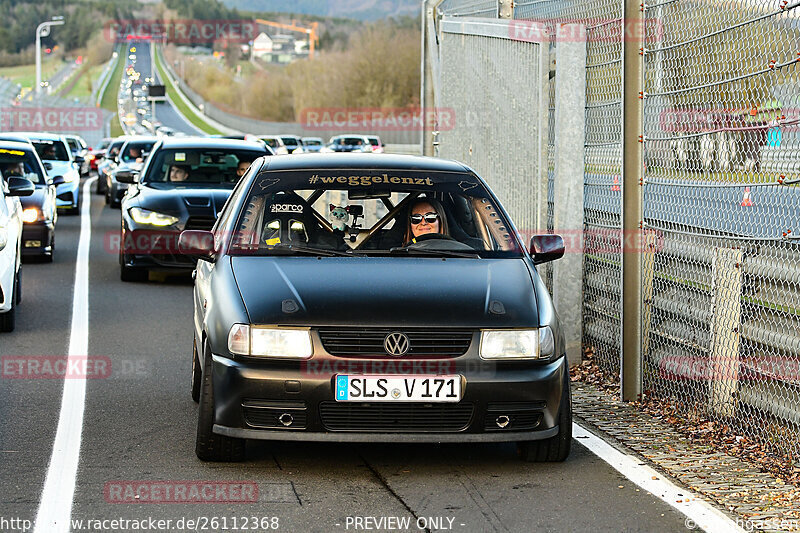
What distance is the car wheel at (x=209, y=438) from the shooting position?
637cm

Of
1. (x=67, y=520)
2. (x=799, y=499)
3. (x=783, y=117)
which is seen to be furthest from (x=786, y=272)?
(x=67, y=520)

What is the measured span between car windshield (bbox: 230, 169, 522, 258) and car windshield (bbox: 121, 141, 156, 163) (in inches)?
946

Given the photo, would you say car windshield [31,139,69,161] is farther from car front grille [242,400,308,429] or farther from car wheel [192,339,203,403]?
car front grille [242,400,308,429]

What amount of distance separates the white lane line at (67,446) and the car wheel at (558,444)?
2151 mm

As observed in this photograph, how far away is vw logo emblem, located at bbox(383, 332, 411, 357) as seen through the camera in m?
6.18

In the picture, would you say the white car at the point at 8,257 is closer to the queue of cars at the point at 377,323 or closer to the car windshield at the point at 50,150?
the queue of cars at the point at 377,323

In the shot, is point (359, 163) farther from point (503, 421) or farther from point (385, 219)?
point (503, 421)

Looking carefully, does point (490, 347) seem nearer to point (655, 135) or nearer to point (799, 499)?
point (799, 499)

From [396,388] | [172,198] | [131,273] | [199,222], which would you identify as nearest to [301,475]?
[396,388]

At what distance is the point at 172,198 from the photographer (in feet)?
51.0

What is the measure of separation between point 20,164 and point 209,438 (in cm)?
1365

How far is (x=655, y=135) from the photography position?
8.37 metres

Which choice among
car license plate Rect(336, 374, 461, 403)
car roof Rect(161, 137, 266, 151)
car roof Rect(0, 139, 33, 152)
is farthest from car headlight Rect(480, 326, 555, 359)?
car roof Rect(0, 139, 33, 152)

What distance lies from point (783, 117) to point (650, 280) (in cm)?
213
